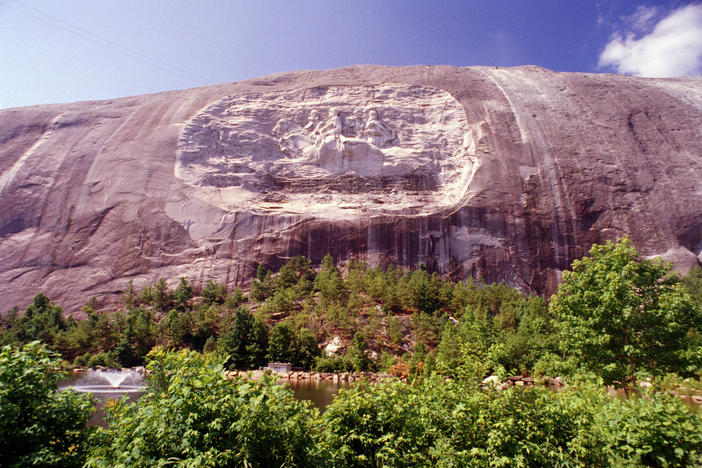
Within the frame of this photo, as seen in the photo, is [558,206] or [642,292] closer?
[642,292]

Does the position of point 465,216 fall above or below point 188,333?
above

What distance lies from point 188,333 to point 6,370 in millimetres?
22328

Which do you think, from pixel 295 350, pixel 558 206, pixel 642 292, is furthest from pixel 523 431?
pixel 558 206

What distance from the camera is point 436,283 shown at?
26031mm

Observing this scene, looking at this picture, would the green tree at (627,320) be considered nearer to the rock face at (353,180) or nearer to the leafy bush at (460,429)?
the leafy bush at (460,429)

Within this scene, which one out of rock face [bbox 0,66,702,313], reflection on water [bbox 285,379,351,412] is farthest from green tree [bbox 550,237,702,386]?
rock face [bbox 0,66,702,313]

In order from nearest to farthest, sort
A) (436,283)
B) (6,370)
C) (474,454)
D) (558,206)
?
(6,370), (474,454), (436,283), (558,206)

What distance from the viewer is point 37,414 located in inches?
132

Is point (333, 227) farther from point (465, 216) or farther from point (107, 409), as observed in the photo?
point (107, 409)

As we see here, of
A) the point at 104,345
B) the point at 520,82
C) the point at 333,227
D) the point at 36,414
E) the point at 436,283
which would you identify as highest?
the point at 520,82

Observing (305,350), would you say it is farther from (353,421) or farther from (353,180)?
(353,421)

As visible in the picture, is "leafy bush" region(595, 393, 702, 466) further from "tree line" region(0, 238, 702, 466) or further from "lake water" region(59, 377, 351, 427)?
"lake water" region(59, 377, 351, 427)

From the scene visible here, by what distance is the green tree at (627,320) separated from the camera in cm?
722

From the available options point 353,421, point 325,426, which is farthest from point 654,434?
point 325,426
